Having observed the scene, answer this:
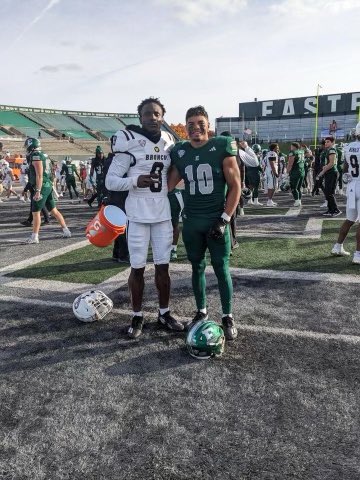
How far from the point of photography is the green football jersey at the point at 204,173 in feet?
11.6

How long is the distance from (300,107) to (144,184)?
6988cm

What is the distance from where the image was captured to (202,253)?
3852mm

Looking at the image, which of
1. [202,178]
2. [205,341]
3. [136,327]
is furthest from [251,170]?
[205,341]

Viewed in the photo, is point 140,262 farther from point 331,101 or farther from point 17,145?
point 331,101

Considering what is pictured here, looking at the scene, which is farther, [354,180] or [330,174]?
[330,174]

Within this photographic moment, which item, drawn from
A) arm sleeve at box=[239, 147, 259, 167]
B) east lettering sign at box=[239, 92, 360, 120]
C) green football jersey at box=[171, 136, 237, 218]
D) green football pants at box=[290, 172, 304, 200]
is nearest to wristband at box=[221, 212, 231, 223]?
green football jersey at box=[171, 136, 237, 218]

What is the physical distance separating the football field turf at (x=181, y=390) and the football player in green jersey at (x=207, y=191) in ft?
2.05

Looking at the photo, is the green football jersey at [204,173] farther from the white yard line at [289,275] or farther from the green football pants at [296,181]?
the green football pants at [296,181]

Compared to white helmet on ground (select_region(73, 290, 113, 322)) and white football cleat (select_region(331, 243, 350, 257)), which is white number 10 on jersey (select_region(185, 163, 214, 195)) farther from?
white football cleat (select_region(331, 243, 350, 257))

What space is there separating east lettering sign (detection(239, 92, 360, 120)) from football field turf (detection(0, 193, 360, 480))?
206 ft

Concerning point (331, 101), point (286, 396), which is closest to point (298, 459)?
point (286, 396)

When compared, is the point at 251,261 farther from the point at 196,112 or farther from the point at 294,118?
the point at 294,118

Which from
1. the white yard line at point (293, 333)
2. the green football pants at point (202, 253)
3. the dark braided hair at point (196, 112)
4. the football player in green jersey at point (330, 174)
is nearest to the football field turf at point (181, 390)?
the white yard line at point (293, 333)

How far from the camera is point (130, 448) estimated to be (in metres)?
2.33
